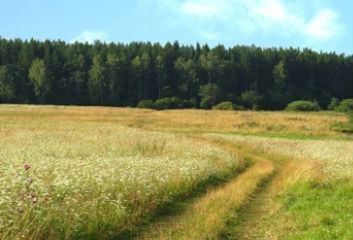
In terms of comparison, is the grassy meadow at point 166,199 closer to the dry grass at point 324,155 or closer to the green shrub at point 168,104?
the dry grass at point 324,155

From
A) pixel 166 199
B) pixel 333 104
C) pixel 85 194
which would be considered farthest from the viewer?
pixel 333 104

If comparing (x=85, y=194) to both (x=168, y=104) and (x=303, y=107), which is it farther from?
(x=303, y=107)

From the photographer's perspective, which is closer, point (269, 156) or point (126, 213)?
point (126, 213)

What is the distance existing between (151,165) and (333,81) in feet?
534

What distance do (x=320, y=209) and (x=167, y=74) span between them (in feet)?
478

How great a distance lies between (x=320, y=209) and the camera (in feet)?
51.2

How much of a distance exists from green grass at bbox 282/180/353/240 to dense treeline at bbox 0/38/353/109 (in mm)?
115119

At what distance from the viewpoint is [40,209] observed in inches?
412

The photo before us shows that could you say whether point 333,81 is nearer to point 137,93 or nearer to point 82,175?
point 137,93

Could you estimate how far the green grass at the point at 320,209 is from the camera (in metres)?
12.4

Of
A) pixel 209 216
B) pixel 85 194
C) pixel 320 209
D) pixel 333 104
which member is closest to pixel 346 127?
pixel 320 209

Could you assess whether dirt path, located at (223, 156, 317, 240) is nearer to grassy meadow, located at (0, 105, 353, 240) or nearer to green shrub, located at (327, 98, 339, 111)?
grassy meadow, located at (0, 105, 353, 240)

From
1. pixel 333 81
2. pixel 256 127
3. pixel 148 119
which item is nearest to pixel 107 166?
pixel 256 127

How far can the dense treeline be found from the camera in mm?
141875
